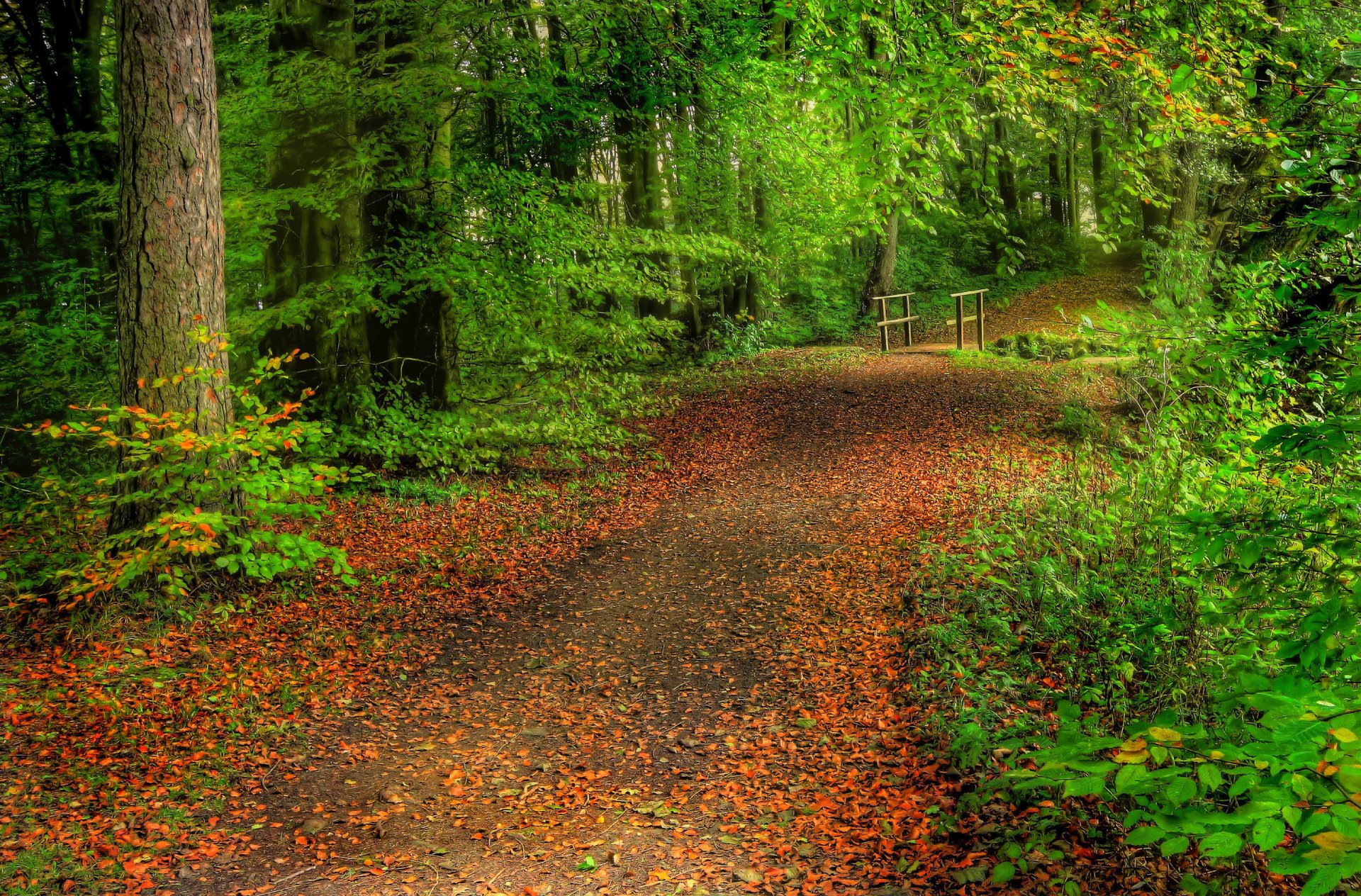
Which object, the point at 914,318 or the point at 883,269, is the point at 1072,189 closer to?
the point at 883,269

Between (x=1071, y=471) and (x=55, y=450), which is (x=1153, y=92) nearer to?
(x=1071, y=471)

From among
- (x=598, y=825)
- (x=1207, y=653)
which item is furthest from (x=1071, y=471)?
(x=598, y=825)

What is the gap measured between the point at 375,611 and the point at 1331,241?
7153mm

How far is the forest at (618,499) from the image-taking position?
3738 mm

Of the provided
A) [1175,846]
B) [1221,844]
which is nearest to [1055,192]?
[1175,846]

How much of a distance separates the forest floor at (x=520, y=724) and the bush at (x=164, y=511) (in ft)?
1.68

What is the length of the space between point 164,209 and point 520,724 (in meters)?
4.59

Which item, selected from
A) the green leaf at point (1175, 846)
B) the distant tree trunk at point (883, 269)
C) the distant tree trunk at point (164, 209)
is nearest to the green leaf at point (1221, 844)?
the green leaf at point (1175, 846)

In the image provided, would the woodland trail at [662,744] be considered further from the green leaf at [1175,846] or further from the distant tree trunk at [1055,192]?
the distant tree trunk at [1055,192]

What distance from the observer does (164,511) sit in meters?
6.04

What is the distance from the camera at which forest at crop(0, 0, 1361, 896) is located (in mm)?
3738

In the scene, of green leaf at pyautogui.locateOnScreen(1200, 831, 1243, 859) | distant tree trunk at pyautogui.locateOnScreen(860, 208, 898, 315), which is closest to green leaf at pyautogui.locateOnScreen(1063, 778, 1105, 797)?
green leaf at pyautogui.locateOnScreen(1200, 831, 1243, 859)

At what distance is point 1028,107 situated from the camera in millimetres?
7562

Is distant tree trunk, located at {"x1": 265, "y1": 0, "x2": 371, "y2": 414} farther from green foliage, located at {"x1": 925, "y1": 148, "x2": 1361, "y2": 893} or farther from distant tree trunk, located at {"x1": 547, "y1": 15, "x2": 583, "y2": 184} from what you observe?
green foliage, located at {"x1": 925, "y1": 148, "x2": 1361, "y2": 893}
